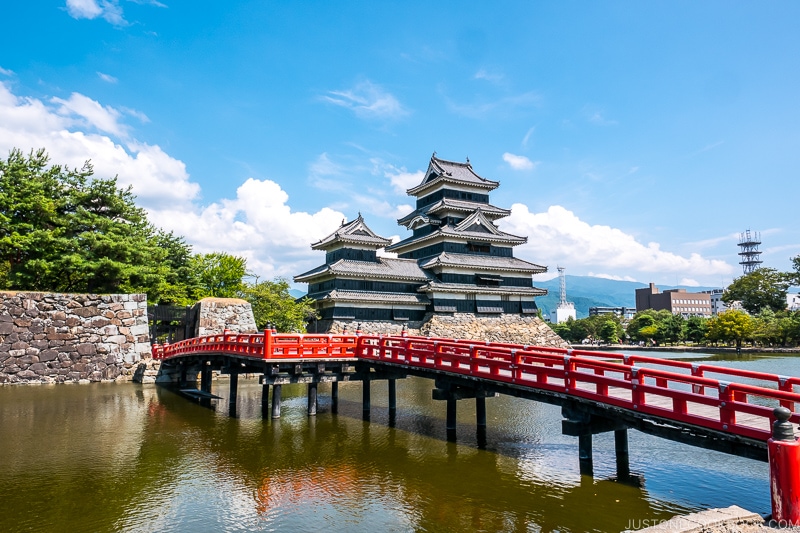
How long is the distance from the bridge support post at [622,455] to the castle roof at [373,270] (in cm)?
3209

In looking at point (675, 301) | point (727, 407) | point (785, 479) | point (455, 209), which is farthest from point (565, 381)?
point (675, 301)

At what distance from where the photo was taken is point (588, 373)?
14453mm

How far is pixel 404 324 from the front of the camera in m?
46.5

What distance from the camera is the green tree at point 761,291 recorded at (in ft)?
270

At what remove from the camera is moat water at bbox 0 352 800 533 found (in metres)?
10.3

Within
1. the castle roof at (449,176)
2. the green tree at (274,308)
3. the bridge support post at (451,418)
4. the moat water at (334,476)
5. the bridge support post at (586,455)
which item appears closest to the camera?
the moat water at (334,476)

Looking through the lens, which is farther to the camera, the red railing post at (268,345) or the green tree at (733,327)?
the green tree at (733,327)

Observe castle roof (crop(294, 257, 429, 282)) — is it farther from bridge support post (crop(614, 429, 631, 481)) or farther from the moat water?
bridge support post (crop(614, 429, 631, 481))

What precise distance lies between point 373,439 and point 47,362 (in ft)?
74.4

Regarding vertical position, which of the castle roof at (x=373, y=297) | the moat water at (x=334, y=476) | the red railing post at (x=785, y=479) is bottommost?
the moat water at (x=334, y=476)

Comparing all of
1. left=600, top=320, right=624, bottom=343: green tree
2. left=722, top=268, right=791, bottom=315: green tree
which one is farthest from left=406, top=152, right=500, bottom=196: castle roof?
left=722, top=268, right=791, bottom=315: green tree

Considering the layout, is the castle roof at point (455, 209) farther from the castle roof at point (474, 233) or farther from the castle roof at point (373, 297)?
the castle roof at point (373, 297)

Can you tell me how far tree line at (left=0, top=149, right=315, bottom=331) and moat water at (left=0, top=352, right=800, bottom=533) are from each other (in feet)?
46.7

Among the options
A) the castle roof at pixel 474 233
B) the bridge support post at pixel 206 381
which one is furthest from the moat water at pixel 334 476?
the castle roof at pixel 474 233
